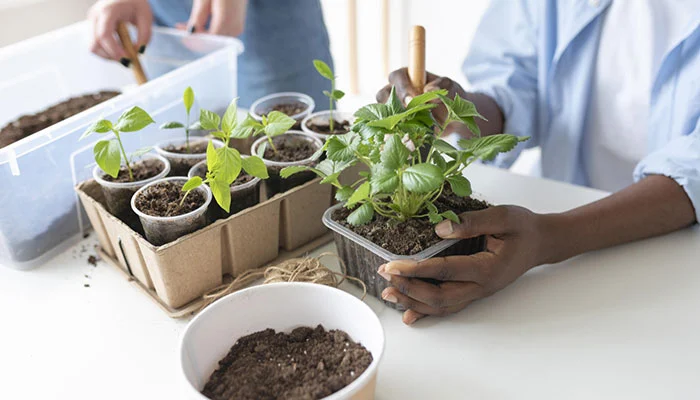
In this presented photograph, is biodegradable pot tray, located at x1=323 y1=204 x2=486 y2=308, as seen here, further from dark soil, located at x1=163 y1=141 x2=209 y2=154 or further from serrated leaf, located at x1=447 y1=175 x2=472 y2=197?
dark soil, located at x1=163 y1=141 x2=209 y2=154

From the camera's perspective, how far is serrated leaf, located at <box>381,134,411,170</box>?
669 mm

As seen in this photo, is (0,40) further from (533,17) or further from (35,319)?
(533,17)

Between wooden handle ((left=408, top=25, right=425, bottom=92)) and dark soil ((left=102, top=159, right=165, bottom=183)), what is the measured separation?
439mm

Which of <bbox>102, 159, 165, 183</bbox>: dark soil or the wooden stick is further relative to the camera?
the wooden stick

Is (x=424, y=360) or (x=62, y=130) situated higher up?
(x=62, y=130)

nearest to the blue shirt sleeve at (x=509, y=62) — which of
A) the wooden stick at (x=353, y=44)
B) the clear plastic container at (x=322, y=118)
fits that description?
the clear plastic container at (x=322, y=118)

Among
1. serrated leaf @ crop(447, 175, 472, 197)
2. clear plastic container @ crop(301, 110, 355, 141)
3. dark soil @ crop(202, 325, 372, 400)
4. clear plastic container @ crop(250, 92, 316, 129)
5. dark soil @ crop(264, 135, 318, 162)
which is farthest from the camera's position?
clear plastic container @ crop(250, 92, 316, 129)

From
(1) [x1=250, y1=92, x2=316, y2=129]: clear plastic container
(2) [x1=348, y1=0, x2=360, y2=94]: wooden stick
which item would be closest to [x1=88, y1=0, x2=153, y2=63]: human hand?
(1) [x1=250, y1=92, x2=316, y2=129]: clear plastic container

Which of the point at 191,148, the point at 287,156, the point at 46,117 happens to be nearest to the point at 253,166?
the point at 287,156

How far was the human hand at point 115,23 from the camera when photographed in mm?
1223

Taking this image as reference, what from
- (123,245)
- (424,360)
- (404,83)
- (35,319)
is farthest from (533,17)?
(35,319)

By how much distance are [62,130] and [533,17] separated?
98cm

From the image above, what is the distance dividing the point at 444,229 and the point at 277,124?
296mm

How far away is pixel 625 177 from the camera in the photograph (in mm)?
1271
